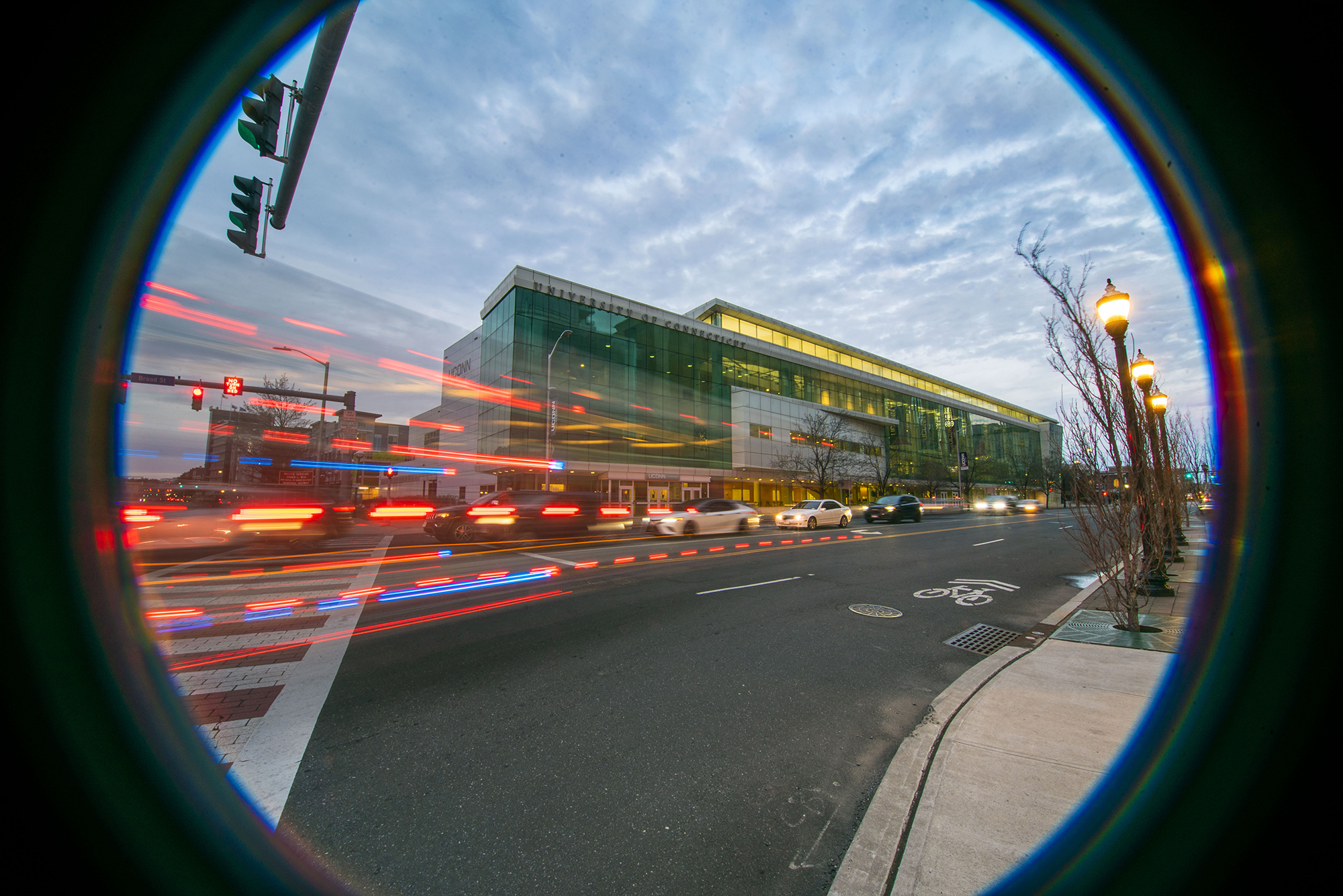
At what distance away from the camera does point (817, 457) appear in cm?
3916

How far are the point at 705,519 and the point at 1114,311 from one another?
15.2 meters

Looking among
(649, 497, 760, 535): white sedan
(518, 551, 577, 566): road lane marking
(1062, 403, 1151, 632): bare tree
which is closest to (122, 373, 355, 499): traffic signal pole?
(518, 551, 577, 566): road lane marking

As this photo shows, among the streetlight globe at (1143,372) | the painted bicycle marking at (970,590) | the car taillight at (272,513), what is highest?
the streetlight globe at (1143,372)

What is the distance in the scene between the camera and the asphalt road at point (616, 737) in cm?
219

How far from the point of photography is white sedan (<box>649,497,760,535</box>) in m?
19.3

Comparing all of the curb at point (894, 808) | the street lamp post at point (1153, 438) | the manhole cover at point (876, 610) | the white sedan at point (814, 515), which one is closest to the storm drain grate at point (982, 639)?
the manhole cover at point (876, 610)

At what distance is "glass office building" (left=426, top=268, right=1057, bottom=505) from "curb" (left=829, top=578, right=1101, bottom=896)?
2630 centimetres

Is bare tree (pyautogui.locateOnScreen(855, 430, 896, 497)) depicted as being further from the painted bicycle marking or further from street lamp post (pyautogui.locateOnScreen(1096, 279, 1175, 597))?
street lamp post (pyautogui.locateOnScreen(1096, 279, 1175, 597))

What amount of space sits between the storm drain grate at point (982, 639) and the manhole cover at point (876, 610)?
97cm

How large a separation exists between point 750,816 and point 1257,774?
6.85ft

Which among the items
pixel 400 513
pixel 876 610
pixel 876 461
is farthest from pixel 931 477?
pixel 876 610

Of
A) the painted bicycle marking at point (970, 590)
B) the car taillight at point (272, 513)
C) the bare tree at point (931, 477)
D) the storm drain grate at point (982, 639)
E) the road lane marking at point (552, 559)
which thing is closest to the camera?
the storm drain grate at point (982, 639)

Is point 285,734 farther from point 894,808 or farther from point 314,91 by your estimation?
point 314,91

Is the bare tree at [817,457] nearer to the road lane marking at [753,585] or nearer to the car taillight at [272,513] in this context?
the road lane marking at [753,585]
